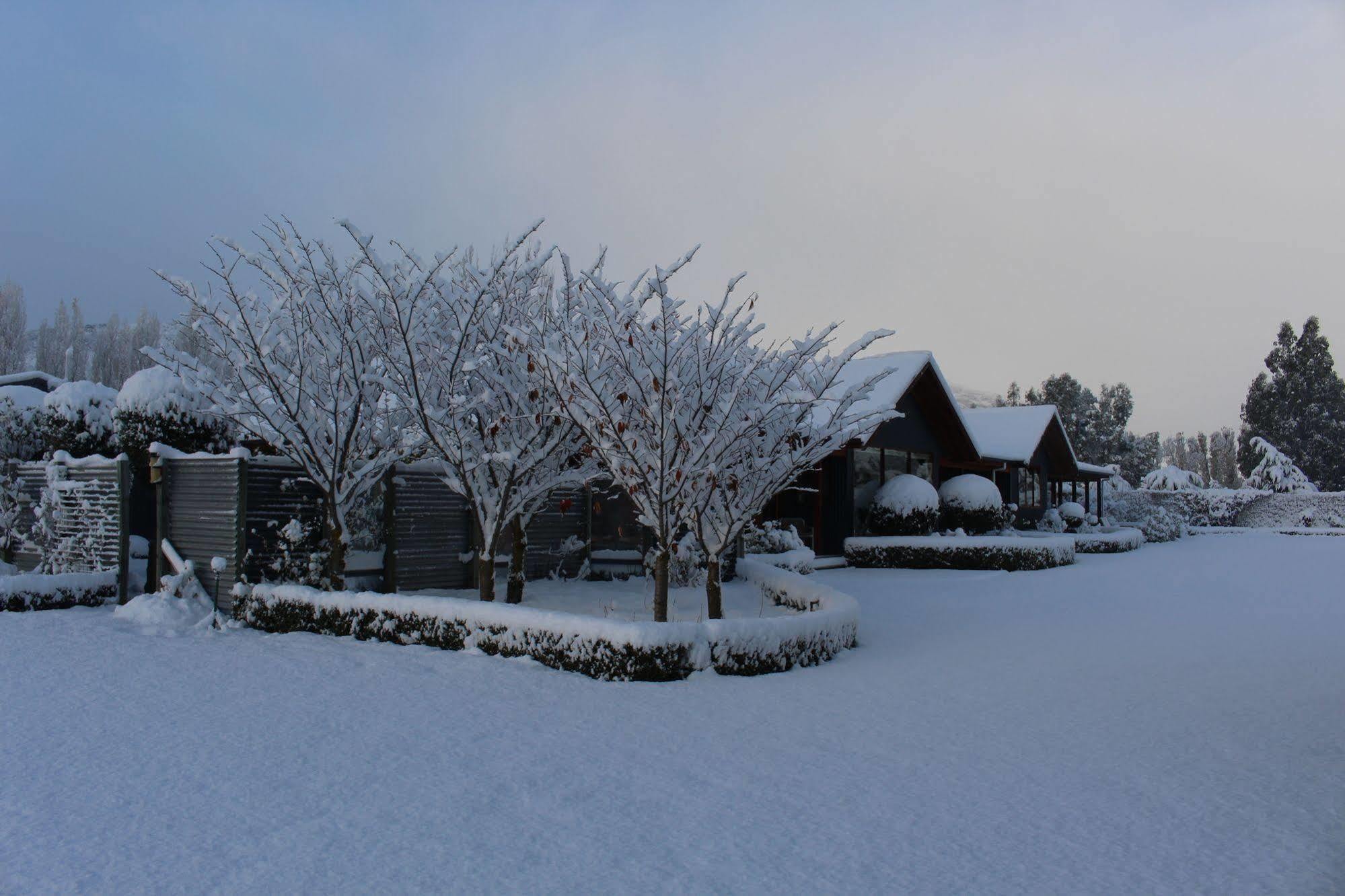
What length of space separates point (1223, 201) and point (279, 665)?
40.5 feet

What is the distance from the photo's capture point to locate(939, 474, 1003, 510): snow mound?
21.9m

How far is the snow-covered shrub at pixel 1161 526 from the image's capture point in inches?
1251

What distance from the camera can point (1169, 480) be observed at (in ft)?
146

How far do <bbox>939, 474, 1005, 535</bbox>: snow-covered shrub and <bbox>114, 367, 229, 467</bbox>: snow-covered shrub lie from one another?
54.0 ft

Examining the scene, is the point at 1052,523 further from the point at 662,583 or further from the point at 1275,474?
the point at 1275,474

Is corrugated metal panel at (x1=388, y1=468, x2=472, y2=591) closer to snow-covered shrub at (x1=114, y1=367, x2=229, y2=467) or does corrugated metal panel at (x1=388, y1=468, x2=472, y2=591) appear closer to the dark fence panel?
the dark fence panel

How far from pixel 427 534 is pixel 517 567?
176 centimetres

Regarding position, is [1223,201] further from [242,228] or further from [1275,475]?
[1275,475]

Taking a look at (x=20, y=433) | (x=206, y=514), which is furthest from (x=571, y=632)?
(x=20, y=433)

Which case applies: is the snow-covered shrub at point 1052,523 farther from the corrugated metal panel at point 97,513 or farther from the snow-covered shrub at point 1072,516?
the corrugated metal panel at point 97,513

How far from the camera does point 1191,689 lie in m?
7.30

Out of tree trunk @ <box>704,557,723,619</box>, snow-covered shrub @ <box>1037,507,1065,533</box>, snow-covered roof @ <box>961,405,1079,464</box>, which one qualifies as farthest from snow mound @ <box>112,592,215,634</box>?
snow-covered shrub @ <box>1037,507,1065,533</box>

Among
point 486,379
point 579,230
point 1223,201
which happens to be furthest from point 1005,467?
point 486,379

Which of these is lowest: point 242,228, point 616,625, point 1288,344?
point 616,625
